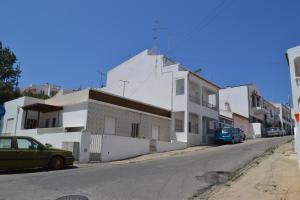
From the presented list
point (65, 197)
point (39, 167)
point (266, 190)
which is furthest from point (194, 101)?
point (65, 197)

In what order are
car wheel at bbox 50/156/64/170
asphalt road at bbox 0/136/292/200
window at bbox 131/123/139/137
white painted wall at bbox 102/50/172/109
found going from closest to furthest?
asphalt road at bbox 0/136/292/200
car wheel at bbox 50/156/64/170
window at bbox 131/123/139/137
white painted wall at bbox 102/50/172/109

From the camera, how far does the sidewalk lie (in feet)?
26.5

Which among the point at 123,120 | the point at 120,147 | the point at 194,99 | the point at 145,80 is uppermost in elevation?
the point at 145,80

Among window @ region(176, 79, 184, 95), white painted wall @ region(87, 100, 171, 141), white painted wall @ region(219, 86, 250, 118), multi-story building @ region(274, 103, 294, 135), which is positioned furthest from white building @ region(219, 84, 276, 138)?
white painted wall @ region(87, 100, 171, 141)

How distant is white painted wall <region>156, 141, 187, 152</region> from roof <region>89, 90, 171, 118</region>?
3.41m

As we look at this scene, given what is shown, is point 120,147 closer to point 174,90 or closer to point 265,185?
point 174,90

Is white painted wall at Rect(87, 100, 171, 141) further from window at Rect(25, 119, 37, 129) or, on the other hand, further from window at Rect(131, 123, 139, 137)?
window at Rect(25, 119, 37, 129)

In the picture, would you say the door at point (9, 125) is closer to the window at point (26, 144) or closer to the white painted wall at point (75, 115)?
the white painted wall at point (75, 115)

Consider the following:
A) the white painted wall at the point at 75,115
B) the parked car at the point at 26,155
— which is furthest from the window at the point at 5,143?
the white painted wall at the point at 75,115

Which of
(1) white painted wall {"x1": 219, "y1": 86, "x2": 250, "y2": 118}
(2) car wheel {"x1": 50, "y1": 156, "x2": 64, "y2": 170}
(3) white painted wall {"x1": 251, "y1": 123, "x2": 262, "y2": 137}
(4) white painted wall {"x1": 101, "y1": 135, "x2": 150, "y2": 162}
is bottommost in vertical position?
(2) car wheel {"x1": 50, "y1": 156, "x2": 64, "y2": 170}

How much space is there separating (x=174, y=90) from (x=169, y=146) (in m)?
6.79

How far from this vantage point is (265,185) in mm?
9367

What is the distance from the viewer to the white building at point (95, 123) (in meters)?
18.6

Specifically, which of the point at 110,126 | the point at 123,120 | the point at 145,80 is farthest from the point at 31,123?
the point at 145,80
